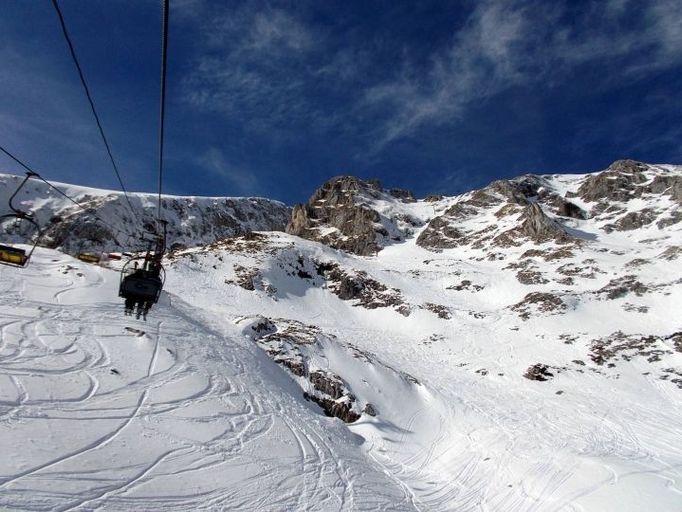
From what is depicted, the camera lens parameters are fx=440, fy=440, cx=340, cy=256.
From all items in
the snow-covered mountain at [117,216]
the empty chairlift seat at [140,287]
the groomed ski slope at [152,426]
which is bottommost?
the groomed ski slope at [152,426]

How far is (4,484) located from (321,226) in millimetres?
105354

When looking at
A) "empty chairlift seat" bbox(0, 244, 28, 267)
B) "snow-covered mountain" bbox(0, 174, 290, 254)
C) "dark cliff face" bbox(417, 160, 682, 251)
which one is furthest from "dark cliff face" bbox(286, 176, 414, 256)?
"empty chairlift seat" bbox(0, 244, 28, 267)

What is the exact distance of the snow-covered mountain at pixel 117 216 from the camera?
437 feet

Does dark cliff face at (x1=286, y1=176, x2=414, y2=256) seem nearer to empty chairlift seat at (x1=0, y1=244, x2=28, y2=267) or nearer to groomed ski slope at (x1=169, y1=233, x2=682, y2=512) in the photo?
groomed ski slope at (x1=169, y1=233, x2=682, y2=512)

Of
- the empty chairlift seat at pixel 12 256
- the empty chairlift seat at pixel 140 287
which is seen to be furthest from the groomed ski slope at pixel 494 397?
the empty chairlift seat at pixel 12 256

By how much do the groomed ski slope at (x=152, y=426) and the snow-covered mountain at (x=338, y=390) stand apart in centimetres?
8

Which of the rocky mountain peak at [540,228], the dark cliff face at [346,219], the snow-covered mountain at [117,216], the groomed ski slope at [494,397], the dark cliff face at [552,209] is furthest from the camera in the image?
the snow-covered mountain at [117,216]

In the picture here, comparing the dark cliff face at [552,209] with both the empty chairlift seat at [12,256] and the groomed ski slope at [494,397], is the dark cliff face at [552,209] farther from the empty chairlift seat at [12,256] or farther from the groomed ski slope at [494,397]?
the empty chairlift seat at [12,256]

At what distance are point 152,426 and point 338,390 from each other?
41.8ft

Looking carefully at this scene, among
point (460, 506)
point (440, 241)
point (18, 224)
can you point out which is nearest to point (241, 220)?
point (18, 224)

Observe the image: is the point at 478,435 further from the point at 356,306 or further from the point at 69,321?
the point at 356,306

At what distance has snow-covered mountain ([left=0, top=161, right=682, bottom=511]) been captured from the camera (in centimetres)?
1370

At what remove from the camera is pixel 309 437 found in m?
19.1

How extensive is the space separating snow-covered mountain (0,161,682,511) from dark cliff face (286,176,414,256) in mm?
37404
